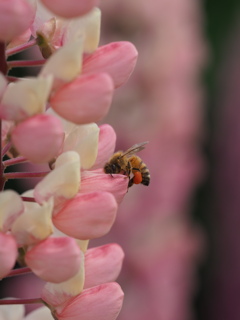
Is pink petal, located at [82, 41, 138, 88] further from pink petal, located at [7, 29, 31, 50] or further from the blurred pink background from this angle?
the blurred pink background

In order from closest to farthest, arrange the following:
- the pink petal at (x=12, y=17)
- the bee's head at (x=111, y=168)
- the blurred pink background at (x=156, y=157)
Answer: the pink petal at (x=12, y=17), the bee's head at (x=111, y=168), the blurred pink background at (x=156, y=157)

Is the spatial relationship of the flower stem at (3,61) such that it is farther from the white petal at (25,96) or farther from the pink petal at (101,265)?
the pink petal at (101,265)

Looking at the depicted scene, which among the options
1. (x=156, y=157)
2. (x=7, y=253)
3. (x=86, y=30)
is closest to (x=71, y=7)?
(x=86, y=30)

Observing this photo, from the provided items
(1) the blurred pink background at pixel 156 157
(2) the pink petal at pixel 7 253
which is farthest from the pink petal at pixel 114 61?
(1) the blurred pink background at pixel 156 157

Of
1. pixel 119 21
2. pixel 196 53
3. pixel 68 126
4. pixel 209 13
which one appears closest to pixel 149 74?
pixel 119 21

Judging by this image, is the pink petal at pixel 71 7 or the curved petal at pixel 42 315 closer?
the pink petal at pixel 71 7

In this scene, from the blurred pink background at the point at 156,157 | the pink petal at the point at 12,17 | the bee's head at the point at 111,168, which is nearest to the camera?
the pink petal at the point at 12,17

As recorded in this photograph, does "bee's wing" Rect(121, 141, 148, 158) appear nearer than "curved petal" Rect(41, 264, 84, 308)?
No

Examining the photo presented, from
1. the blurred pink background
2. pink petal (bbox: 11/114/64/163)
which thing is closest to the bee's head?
pink petal (bbox: 11/114/64/163)

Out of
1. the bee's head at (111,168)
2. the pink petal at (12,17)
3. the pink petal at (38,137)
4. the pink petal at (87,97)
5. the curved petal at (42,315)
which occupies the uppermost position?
the pink petal at (12,17)
